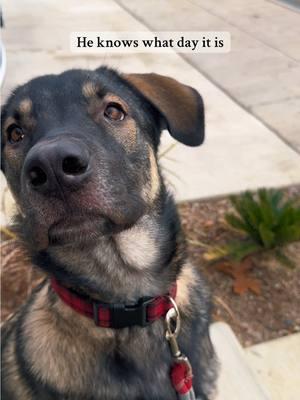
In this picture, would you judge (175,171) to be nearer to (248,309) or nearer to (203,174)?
(203,174)

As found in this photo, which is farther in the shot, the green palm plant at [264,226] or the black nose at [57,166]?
the green palm plant at [264,226]

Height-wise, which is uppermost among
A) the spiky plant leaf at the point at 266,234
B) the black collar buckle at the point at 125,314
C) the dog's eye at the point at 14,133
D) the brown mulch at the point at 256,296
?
the dog's eye at the point at 14,133

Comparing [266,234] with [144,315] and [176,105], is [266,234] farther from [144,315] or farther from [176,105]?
[144,315]

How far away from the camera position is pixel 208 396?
2.27 m

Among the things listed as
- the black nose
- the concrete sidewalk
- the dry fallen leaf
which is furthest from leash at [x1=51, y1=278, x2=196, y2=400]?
the concrete sidewalk

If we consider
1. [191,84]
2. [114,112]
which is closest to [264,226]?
[114,112]

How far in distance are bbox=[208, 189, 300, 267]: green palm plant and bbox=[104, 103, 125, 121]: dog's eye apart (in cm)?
153

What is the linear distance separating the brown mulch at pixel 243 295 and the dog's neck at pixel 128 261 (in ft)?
3.52

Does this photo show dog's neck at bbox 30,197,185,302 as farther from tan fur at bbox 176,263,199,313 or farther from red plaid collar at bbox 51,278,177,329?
tan fur at bbox 176,263,199,313

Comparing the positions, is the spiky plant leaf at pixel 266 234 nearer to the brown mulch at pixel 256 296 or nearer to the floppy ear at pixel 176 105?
the brown mulch at pixel 256 296

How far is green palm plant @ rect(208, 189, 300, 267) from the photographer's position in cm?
326

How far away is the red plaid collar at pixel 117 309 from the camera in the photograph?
1.92 metres

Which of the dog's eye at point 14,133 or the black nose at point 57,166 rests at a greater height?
the black nose at point 57,166

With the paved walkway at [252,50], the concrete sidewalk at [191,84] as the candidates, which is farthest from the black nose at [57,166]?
the paved walkway at [252,50]
